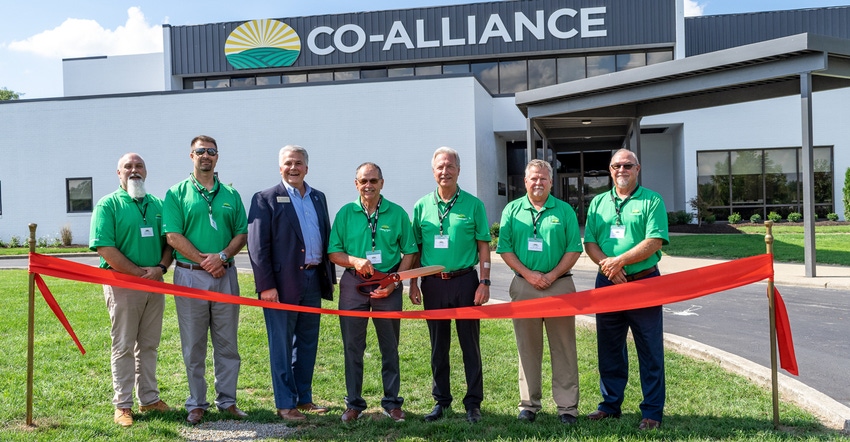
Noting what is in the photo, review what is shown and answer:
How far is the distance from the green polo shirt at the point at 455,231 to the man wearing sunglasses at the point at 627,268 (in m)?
0.84

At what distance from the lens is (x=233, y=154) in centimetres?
2284

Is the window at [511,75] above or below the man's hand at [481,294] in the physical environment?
above

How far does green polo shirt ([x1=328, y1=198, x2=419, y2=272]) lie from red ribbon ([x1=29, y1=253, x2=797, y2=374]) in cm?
47

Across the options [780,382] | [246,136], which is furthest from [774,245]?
[246,136]

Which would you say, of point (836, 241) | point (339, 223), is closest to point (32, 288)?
point (339, 223)

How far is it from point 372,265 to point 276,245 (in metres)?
0.80

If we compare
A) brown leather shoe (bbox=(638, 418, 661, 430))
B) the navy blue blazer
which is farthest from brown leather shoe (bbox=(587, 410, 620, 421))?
the navy blue blazer

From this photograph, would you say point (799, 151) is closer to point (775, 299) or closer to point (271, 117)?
point (271, 117)

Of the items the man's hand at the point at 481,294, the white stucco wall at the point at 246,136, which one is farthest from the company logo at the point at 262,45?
the man's hand at the point at 481,294

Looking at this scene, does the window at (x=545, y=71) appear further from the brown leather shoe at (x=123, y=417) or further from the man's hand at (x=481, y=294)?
the brown leather shoe at (x=123, y=417)

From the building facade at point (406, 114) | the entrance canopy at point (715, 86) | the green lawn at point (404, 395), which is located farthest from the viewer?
the building facade at point (406, 114)

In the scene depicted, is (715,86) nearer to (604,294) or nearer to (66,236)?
(604,294)

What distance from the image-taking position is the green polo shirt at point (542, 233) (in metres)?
4.65

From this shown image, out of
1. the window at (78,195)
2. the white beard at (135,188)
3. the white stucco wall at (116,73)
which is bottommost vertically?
the white beard at (135,188)
